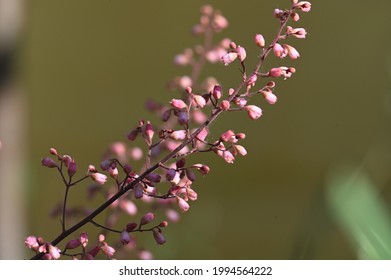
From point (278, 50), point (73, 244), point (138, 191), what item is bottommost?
point (73, 244)

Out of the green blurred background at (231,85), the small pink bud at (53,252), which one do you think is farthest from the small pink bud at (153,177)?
the green blurred background at (231,85)

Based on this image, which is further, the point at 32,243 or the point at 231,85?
the point at 231,85

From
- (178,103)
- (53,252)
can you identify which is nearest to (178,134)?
(178,103)

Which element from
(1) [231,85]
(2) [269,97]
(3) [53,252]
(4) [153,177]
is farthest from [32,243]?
(1) [231,85]

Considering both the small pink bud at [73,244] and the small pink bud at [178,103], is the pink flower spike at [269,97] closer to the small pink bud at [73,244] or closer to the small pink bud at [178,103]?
the small pink bud at [178,103]

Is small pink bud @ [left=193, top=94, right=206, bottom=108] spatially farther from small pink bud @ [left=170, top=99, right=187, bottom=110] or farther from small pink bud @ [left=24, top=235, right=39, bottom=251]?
small pink bud @ [left=24, top=235, right=39, bottom=251]

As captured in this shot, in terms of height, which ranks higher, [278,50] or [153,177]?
[278,50]

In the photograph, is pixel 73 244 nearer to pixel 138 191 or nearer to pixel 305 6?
pixel 138 191

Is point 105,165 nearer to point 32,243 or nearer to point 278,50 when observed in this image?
point 32,243

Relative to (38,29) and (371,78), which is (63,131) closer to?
(38,29)
